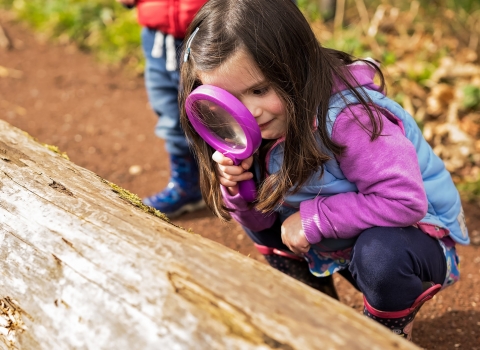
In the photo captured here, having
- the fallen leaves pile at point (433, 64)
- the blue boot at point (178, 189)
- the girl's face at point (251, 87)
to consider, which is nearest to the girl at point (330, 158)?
the girl's face at point (251, 87)

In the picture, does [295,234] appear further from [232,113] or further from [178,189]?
[178,189]

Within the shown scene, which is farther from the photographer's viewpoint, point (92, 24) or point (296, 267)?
point (92, 24)

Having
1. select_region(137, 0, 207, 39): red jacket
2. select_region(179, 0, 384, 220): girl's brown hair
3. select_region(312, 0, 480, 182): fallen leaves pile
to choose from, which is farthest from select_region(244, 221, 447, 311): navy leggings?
select_region(312, 0, 480, 182): fallen leaves pile

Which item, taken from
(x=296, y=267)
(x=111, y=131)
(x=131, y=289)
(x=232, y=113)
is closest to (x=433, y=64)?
(x=111, y=131)

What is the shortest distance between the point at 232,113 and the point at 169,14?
1477mm

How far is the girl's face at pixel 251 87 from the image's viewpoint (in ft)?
5.73

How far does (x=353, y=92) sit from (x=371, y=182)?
0.29 meters

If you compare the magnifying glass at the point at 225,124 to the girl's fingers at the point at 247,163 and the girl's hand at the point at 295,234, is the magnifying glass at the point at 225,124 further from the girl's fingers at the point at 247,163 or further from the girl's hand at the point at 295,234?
the girl's hand at the point at 295,234

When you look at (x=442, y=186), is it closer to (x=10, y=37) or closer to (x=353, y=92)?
(x=353, y=92)

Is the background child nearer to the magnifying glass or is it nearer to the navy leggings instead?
the magnifying glass

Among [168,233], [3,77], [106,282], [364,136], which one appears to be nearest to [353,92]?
[364,136]

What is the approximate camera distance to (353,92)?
1.89 meters

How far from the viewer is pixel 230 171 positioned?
6.59ft

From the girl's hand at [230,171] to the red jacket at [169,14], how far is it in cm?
116
